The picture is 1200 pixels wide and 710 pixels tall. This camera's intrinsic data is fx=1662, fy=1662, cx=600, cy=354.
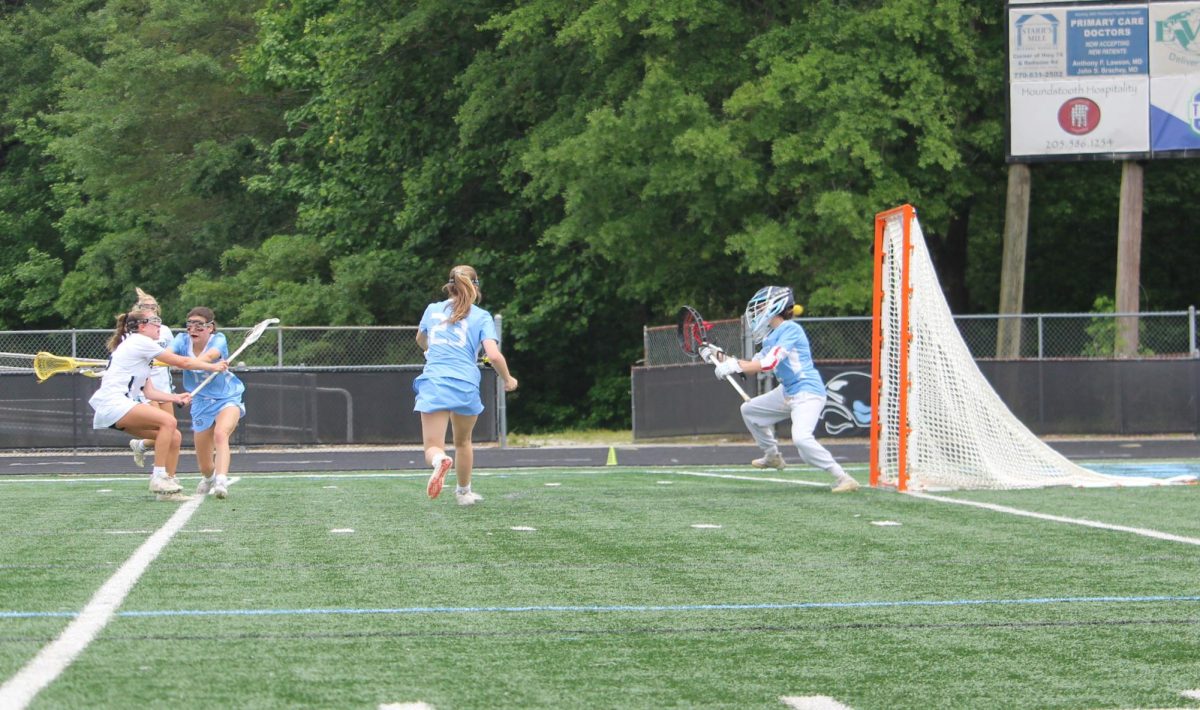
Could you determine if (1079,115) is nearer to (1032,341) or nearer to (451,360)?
(1032,341)

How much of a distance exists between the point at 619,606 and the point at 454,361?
5313mm

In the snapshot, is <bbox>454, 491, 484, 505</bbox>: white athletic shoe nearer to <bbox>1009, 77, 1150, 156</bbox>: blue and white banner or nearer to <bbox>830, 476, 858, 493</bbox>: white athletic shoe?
<bbox>830, 476, 858, 493</bbox>: white athletic shoe

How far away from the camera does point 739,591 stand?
Result: 738cm

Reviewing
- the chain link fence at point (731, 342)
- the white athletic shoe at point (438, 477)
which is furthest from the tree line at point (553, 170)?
the white athletic shoe at point (438, 477)

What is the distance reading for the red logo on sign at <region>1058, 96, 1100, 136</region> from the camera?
82.7 ft

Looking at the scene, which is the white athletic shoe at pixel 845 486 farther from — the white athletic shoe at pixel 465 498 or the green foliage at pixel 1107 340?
the green foliage at pixel 1107 340

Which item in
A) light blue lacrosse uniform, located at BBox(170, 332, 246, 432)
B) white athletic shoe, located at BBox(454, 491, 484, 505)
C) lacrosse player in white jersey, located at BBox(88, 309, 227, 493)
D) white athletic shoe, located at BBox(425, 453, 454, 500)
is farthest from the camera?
light blue lacrosse uniform, located at BBox(170, 332, 246, 432)

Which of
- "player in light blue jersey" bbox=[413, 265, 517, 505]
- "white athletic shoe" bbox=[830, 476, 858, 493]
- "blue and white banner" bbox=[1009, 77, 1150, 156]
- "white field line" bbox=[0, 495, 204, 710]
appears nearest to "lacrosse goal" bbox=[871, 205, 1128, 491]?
"white athletic shoe" bbox=[830, 476, 858, 493]

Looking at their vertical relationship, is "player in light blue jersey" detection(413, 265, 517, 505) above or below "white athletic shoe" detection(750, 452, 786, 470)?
above

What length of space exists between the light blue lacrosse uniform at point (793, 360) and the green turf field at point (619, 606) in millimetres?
1766

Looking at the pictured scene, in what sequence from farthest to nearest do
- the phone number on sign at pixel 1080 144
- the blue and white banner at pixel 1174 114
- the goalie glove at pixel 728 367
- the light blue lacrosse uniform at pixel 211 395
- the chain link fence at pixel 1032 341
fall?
the chain link fence at pixel 1032 341 < the phone number on sign at pixel 1080 144 < the blue and white banner at pixel 1174 114 < the goalie glove at pixel 728 367 < the light blue lacrosse uniform at pixel 211 395

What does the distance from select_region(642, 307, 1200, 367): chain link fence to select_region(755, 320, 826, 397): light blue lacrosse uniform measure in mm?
11024

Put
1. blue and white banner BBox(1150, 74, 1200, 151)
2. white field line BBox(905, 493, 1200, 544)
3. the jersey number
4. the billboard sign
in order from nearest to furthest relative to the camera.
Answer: white field line BBox(905, 493, 1200, 544) < the jersey number < the billboard sign < blue and white banner BBox(1150, 74, 1200, 151)

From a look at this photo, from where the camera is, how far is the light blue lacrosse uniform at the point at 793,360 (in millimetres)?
13695
